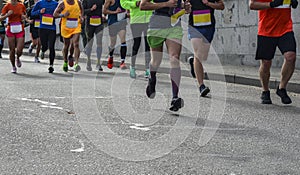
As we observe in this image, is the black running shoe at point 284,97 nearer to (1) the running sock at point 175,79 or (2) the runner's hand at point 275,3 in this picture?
(2) the runner's hand at point 275,3

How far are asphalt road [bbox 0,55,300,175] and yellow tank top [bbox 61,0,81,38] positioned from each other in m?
3.53

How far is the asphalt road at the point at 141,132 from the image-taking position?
567cm

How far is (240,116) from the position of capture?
28.0 feet

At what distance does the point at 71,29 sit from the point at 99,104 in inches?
234

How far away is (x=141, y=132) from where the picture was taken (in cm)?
724

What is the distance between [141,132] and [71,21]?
26.8 ft

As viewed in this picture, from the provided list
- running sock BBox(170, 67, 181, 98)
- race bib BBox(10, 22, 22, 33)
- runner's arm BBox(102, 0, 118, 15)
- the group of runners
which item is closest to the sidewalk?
the group of runners

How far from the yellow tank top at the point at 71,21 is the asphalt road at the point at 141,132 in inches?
139

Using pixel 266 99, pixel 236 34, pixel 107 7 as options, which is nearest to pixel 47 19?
pixel 107 7

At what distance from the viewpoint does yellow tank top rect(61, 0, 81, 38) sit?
1498 centimetres

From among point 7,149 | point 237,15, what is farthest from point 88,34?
point 7,149

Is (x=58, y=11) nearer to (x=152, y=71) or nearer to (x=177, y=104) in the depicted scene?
(x=152, y=71)

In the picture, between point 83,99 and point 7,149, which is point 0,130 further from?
point 83,99

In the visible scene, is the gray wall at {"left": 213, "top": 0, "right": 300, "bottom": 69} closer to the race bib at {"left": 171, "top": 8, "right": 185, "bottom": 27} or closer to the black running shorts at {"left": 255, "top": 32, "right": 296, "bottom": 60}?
the black running shorts at {"left": 255, "top": 32, "right": 296, "bottom": 60}
